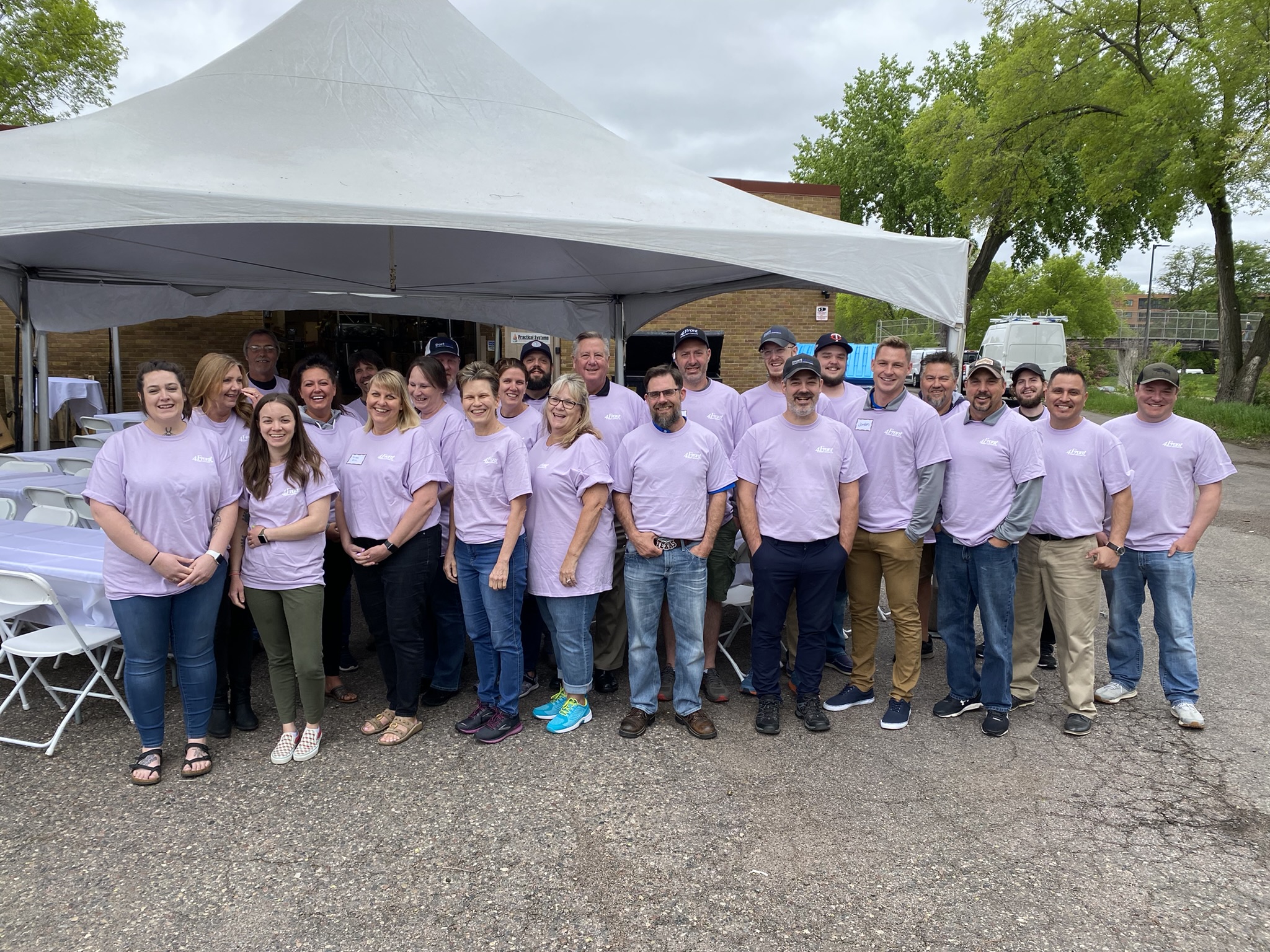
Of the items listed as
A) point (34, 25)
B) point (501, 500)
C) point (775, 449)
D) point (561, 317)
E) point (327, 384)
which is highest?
point (34, 25)

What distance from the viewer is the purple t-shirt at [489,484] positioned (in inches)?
143

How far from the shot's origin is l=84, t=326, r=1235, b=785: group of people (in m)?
3.46

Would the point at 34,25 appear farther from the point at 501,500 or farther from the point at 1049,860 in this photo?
the point at 1049,860

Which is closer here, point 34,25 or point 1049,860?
point 1049,860

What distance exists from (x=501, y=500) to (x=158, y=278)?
5278 mm

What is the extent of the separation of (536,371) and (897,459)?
205 cm

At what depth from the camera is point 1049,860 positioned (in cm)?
288

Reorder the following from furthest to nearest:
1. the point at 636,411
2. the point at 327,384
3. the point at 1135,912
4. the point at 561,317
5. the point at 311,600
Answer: the point at 561,317 → the point at 636,411 → the point at 327,384 → the point at 311,600 → the point at 1135,912

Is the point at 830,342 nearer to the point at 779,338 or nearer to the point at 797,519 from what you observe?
the point at 779,338

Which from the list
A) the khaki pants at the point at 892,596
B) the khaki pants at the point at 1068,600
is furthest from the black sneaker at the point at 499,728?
the khaki pants at the point at 1068,600

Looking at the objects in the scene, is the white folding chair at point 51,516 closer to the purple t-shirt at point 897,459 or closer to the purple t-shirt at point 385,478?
the purple t-shirt at point 385,478

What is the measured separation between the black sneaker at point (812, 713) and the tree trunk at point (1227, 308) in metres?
17.8

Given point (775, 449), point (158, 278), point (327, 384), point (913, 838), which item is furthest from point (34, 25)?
point (913, 838)

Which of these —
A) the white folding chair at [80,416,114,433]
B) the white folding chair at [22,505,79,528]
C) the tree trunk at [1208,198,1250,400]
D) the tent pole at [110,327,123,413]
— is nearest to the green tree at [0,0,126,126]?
the tent pole at [110,327,123,413]
